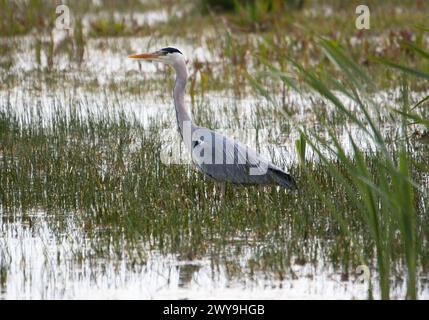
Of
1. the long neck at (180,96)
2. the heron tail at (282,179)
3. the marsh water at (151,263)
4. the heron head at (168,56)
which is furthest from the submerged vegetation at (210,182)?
the heron head at (168,56)

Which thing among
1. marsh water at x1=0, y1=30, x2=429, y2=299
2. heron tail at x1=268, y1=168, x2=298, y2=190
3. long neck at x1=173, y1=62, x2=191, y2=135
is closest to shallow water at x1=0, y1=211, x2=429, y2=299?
marsh water at x1=0, y1=30, x2=429, y2=299

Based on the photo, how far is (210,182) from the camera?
262 inches

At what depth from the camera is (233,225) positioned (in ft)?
17.8

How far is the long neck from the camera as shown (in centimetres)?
679

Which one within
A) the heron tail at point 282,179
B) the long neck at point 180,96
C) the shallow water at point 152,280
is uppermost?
the long neck at point 180,96

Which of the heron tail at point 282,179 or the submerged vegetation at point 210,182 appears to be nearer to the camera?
the submerged vegetation at point 210,182

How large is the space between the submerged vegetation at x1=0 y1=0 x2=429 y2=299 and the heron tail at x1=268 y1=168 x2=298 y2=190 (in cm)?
12

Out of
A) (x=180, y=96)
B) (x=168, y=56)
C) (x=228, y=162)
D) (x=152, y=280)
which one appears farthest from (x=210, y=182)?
(x=152, y=280)

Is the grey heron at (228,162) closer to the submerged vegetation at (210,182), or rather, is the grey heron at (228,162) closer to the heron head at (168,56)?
the submerged vegetation at (210,182)

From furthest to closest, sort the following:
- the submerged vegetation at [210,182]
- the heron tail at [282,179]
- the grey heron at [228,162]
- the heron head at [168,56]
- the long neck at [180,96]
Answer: the heron head at [168,56]
the long neck at [180,96]
the grey heron at [228,162]
the heron tail at [282,179]
the submerged vegetation at [210,182]

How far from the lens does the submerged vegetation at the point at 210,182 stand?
4297 millimetres

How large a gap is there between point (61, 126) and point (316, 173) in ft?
8.71

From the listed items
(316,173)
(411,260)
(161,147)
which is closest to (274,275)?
(411,260)

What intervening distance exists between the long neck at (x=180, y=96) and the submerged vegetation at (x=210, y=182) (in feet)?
1.24
